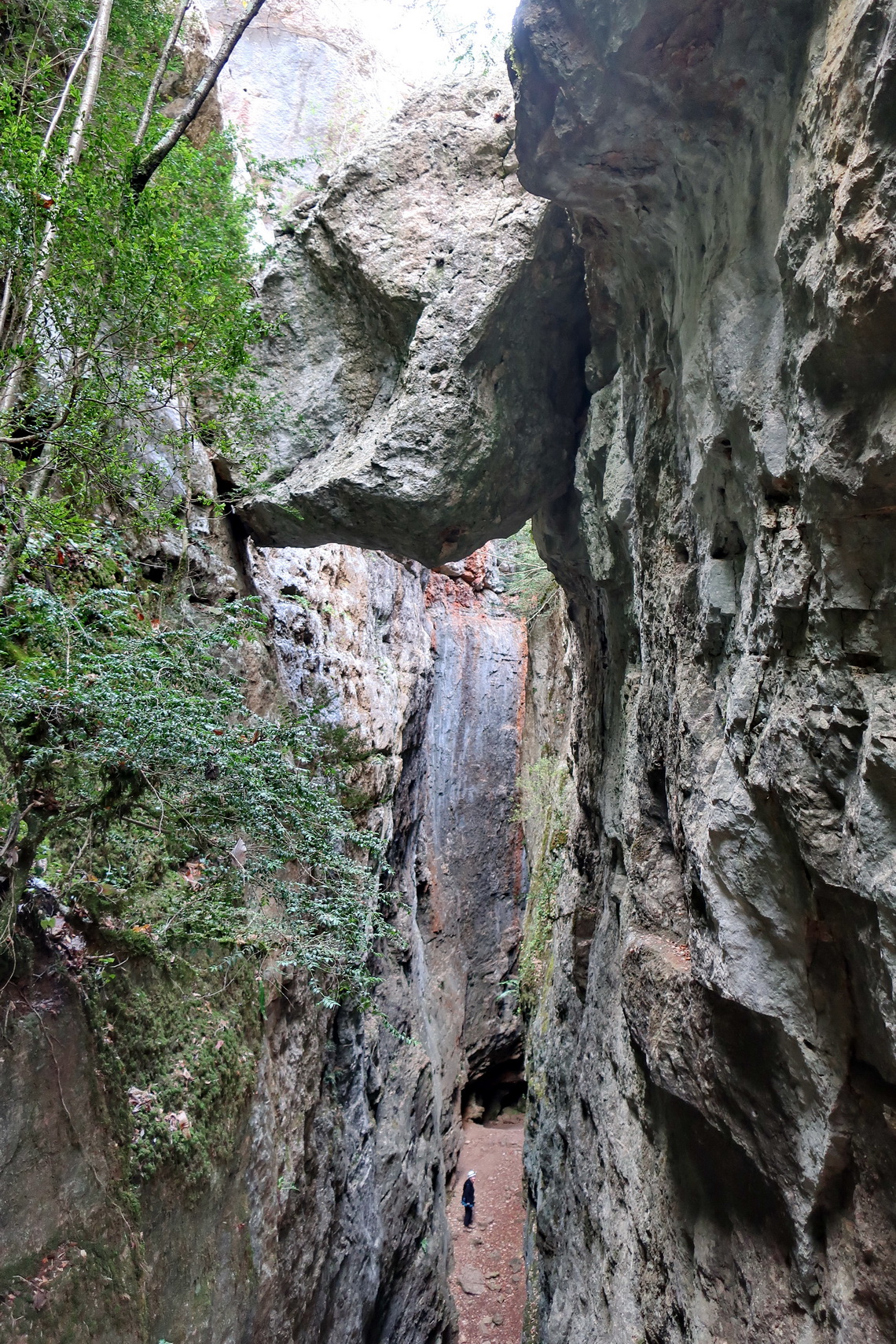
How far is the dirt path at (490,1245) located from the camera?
8.93 metres

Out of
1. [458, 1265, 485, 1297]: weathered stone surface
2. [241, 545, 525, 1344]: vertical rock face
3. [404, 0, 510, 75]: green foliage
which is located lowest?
[458, 1265, 485, 1297]: weathered stone surface

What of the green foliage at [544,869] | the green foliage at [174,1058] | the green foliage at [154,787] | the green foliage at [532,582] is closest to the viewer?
the green foliage at [154,787]

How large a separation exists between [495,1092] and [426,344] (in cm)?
1350

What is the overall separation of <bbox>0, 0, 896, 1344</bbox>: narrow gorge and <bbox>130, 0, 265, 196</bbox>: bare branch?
1.48 meters

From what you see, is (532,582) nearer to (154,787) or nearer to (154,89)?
(154,89)

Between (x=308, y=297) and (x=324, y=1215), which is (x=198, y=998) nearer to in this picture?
(x=324, y=1215)

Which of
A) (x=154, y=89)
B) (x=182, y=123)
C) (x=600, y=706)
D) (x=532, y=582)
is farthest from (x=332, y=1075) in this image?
(x=532, y=582)

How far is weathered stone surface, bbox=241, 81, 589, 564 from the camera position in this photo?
538cm

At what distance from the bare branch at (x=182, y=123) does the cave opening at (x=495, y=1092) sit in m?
13.7

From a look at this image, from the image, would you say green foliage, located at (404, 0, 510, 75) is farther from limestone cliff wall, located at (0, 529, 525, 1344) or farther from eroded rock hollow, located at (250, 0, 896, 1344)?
limestone cliff wall, located at (0, 529, 525, 1344)

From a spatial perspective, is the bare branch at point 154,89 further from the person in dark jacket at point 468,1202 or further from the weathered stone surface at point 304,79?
the person in dark jacket at point 468,1202

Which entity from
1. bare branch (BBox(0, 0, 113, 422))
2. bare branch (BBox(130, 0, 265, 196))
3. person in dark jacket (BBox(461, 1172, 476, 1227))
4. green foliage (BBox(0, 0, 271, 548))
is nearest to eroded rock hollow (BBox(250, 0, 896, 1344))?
green foliage (BBox(0, 0, 271, 548))

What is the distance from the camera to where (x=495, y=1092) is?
13.9 m

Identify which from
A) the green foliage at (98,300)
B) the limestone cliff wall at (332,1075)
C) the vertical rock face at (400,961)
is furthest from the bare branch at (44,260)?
the vertical rock face at (400,961)
